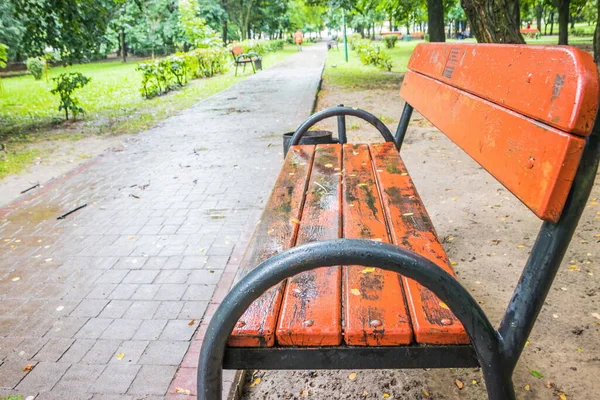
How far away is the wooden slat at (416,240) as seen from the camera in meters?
1.21

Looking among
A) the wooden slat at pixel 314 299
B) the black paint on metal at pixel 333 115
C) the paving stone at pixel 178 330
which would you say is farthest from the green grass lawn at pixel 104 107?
the wooden slat at pixel 314 299

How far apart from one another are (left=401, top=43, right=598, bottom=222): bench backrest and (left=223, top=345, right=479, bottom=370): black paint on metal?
42 cm

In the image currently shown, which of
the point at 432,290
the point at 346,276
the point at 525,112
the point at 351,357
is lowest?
the point at 351,357

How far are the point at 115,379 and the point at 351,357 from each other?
54.6 inches

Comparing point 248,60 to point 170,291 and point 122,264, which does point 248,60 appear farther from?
point 170,291

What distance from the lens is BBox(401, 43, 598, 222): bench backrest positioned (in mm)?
1048

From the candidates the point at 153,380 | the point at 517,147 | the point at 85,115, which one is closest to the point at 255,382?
the point at 153,380

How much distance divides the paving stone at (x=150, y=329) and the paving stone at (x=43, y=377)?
0.36 metres

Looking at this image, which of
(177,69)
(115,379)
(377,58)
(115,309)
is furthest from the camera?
(377,58)

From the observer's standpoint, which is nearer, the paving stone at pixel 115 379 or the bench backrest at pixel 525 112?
the bench backrest at pixel 525 112

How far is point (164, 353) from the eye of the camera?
7.63 feet

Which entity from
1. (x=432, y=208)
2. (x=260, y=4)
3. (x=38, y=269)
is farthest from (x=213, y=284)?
(x=260, y=4)

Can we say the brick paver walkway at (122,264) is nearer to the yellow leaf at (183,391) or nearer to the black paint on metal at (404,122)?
the yellow leaf at (183,391)

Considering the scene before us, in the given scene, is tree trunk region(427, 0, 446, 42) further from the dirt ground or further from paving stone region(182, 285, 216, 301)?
paving stone region(182, 285, 216, 301)
